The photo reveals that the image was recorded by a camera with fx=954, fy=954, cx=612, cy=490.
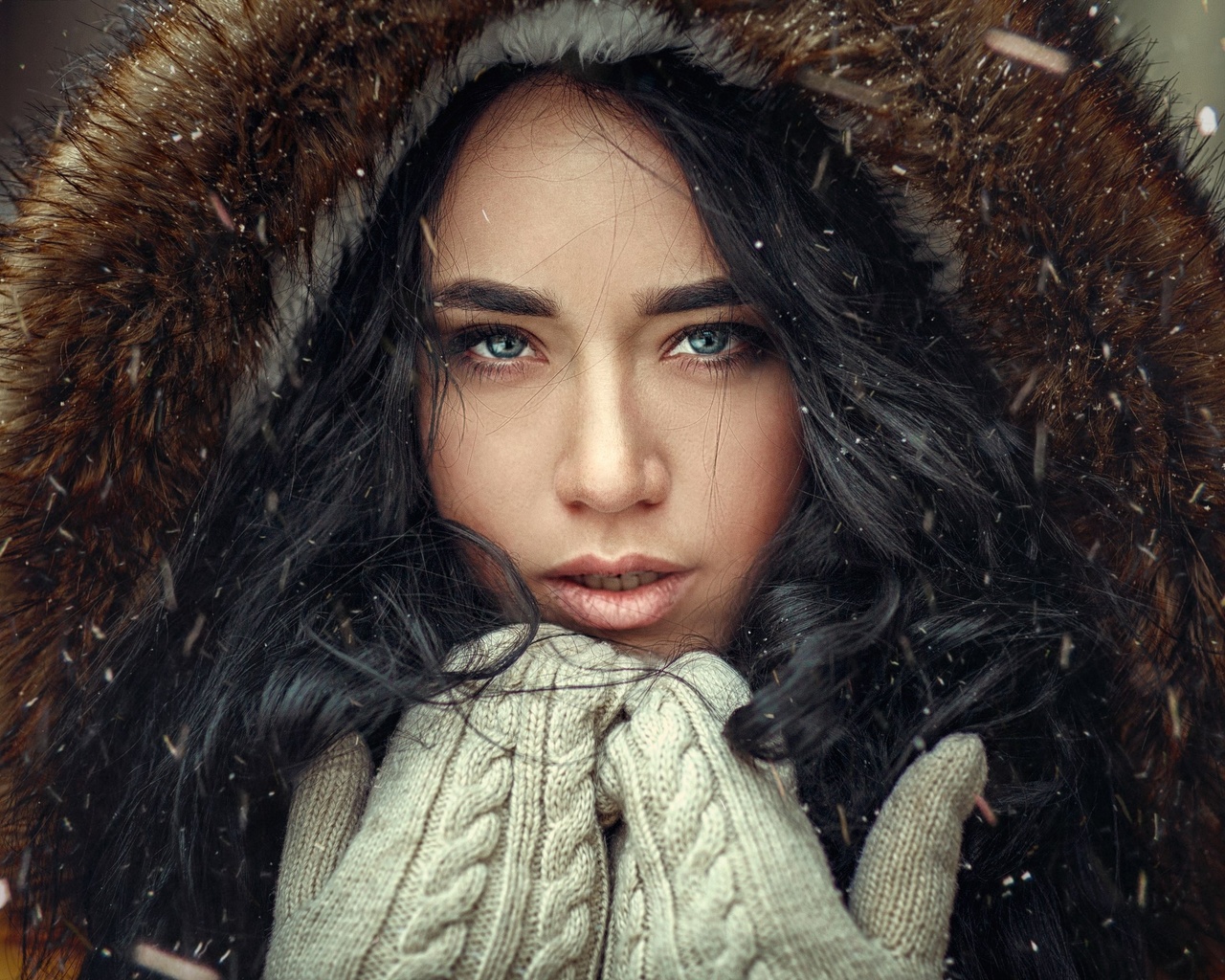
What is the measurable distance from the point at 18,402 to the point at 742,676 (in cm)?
94

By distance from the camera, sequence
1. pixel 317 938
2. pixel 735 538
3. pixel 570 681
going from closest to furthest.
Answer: pixel 317 938 → pixel 570 681 → pixel 735 538

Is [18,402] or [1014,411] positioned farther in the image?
[1014,411]

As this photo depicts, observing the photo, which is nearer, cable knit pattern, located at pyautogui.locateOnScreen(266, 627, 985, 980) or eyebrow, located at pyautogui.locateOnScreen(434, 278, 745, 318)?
cable knit pattern, located at pyautogui.locateOnScreen(266, 627, 985, 980)

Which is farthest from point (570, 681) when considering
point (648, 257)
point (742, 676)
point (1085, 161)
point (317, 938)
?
point (1085, 161)

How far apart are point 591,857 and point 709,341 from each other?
2.12 ft

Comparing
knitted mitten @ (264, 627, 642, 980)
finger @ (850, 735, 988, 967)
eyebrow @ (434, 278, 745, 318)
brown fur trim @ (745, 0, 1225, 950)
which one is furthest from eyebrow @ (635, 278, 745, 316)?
finger @ (850, 735, 988, 967)

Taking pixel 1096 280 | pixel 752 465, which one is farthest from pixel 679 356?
pixel 1096 280

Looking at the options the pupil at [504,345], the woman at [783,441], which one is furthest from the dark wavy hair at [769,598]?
the pupil at [504,345]

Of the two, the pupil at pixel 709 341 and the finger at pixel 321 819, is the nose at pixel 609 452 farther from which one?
the finger at pixel 321 819

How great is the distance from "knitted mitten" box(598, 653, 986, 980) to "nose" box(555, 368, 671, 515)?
243 mm

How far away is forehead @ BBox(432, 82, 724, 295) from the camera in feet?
3.77

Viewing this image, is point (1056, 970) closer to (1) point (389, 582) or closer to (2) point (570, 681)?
(2) point (570, 681)

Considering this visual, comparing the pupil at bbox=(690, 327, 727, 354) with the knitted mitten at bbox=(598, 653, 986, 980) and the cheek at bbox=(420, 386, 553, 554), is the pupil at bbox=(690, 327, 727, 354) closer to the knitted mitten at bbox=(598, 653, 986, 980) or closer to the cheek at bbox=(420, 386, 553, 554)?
the cheek at bbox=(420, 386, 553, 554)

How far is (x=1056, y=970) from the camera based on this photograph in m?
1.17
